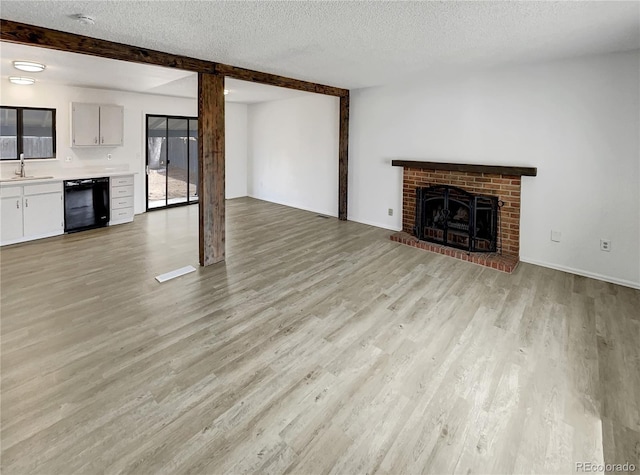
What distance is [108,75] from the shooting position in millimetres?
5480

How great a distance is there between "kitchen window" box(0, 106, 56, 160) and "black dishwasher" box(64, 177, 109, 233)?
0.85m

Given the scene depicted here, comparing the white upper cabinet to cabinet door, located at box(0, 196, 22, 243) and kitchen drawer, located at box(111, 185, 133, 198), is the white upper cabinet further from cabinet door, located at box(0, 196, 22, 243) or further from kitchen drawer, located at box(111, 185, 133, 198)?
cabinet door, located at box(0, 196, 22, 243)

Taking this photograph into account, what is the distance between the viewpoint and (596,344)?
2.97 metres

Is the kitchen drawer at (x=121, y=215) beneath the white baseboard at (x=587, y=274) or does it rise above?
above

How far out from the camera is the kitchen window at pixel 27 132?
232 inches

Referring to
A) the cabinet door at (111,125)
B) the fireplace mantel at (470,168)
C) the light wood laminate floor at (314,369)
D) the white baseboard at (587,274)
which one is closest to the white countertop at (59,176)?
the cabinet door at (111,125)

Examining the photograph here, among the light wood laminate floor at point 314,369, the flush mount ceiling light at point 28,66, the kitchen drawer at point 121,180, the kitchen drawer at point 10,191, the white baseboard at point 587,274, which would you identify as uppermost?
the flush mount ceiling light at point 28,66

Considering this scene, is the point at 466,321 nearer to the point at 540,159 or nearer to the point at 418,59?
the point at 540,159

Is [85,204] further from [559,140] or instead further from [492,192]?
[559,140]

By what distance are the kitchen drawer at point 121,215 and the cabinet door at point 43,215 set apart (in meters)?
0.89

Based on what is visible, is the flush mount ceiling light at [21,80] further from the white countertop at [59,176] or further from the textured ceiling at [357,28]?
the textured ceiling at [357,28]

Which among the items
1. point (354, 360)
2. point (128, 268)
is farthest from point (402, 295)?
point (128, 268)

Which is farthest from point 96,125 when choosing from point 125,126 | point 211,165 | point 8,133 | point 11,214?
point 211,165

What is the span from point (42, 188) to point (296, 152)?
4.82 metres
